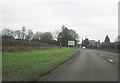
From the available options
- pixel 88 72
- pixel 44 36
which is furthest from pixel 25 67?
pixel 44 36

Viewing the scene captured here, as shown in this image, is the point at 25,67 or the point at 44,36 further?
the point at 44,36

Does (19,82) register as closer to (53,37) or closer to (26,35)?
(26,35)

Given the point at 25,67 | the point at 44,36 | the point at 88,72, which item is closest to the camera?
the point at 88,72

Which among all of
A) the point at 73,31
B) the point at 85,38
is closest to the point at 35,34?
the point at 73,31

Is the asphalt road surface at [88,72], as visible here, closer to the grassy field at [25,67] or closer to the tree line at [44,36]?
the grassy field at [25,67]

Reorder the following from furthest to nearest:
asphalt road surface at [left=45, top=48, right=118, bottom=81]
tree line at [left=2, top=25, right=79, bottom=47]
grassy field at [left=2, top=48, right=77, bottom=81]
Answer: tree line at [left=2, top=25, right=79, bottom=47]
asphalt road surface at [left=45, top=48, right=118, bottom=81]
grassy field at [left=2, top=48, right=77, bottom=81]

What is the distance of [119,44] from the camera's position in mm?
47875

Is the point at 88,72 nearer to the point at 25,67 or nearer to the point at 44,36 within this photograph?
the point at 25,67

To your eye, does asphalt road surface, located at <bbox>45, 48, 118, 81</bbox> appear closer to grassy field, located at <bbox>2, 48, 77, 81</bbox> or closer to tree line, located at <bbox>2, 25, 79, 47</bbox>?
grassy field, located at <bbox>2, 48, 77, 81</bbox>

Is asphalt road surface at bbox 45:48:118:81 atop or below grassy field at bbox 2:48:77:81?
below

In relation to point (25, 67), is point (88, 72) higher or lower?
lower

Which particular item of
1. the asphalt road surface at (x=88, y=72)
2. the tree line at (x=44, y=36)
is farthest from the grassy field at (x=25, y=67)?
the tree line at (x=44, y=36)

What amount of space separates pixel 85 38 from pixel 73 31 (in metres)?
16.9

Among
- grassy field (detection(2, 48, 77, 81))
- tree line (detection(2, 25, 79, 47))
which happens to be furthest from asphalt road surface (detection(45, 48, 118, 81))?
tree line (detection(2, 25, 79, 47))
